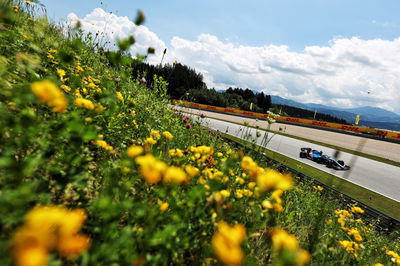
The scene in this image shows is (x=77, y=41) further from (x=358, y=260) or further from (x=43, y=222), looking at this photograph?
(x=358, y=260)

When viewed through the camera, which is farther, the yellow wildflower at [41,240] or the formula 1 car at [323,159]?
the formula 1 car at [323,159]

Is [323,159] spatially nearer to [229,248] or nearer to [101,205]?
[229,248]

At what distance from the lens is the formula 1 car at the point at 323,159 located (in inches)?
481

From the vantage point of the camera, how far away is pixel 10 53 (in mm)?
2707

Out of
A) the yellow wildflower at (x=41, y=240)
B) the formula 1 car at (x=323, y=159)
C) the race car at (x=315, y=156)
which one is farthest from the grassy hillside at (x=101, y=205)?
the race car at (x=315, y=156)

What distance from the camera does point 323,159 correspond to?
13117 mm

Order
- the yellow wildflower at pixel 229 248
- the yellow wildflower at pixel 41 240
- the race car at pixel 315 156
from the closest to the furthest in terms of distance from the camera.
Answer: the yellow wildflower at pixel 41 240
the yellow wildflower at pixel 229 248
the race car at pixel 315 156

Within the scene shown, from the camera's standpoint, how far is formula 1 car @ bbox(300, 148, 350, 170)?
12.2 meters

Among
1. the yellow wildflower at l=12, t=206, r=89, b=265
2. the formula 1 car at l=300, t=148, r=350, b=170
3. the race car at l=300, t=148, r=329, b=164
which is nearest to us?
the yellow wildflower at l=12, t=206, r=89, b=265

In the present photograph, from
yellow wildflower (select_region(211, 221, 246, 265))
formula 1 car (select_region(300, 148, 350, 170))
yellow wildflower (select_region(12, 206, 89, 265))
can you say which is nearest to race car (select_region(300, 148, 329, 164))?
formula 1 car (select_region(300, 148, 350, 170))

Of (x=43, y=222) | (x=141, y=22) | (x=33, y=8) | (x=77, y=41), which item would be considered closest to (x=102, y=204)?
(x=43, y=222)

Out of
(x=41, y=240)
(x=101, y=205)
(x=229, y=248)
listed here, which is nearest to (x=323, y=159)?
(x=229, y=248)

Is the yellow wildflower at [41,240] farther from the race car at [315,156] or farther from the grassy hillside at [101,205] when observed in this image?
the race car at [315,156]

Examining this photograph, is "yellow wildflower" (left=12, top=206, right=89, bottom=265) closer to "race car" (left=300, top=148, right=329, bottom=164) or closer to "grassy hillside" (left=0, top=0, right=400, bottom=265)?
"grassy hillside" (left=0, top=0, right=400, bottom=265)
